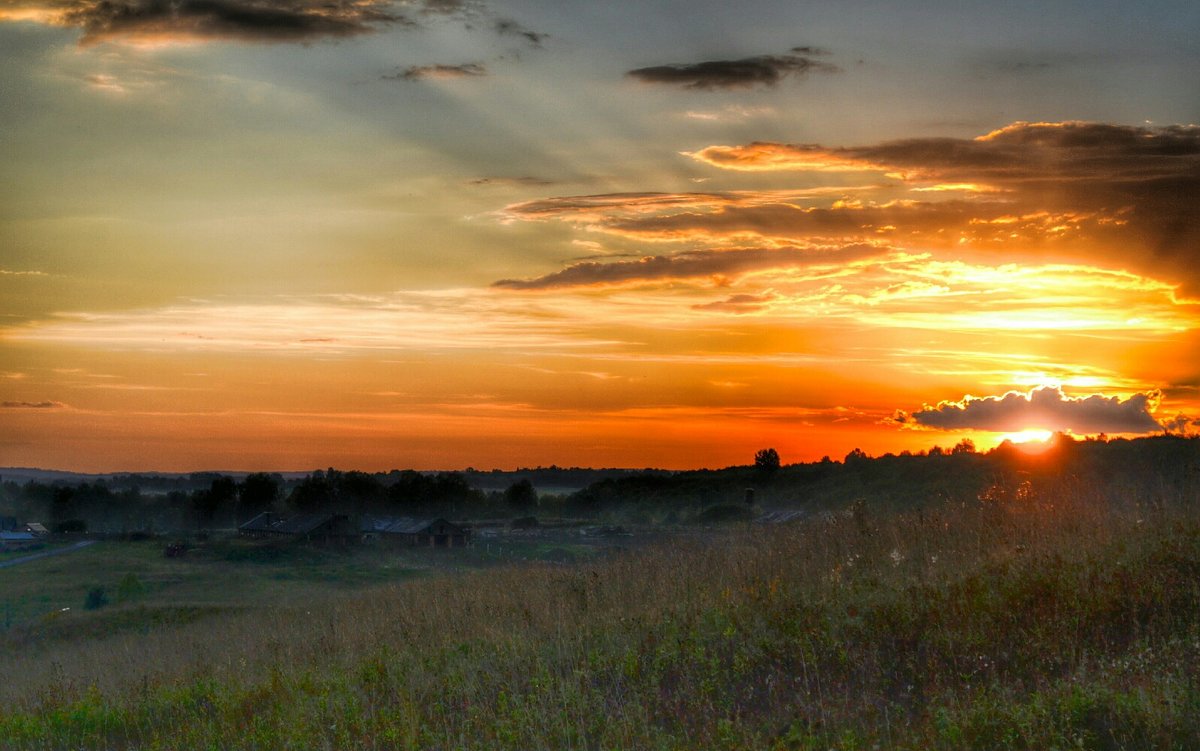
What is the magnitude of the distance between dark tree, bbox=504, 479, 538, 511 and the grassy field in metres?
122

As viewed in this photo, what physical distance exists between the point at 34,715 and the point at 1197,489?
1900cm

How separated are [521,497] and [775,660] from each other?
13207cm

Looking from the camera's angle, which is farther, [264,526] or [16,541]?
[16,541]

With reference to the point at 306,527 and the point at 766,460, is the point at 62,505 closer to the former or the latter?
the point at 306,527

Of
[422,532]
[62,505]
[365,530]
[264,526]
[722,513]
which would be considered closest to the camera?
[722,513]

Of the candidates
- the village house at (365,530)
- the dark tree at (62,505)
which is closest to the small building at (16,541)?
the village house at (365,530)

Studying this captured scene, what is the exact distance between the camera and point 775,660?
12.5 meters

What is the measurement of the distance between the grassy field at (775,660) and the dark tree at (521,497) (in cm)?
12161

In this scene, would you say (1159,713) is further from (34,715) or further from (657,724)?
(34,715)

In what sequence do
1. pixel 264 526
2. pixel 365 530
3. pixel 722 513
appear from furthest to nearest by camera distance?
pixel 264 526
pixel 365 530
pixel 722 513

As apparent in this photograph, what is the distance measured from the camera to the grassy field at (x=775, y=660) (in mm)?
10305

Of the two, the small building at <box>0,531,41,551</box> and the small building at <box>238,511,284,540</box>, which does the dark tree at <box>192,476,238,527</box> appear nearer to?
the small building at <box>0,531,41,551</box>

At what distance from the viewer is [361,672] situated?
50.1ft

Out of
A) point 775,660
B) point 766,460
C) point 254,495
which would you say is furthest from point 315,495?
point 775,660
